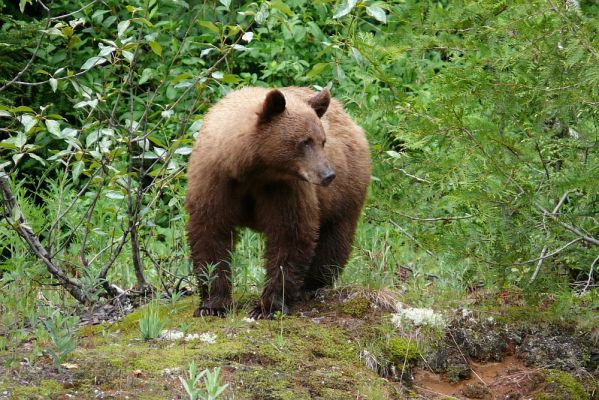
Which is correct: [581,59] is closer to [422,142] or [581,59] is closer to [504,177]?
[504,177]

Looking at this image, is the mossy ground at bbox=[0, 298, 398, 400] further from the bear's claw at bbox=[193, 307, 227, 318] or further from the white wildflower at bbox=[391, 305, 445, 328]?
the white wildflower at bbox=[391, 305, 445, 328]

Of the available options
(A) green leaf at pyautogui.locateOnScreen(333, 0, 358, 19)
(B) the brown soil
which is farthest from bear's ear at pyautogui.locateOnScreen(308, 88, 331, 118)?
(B) the brown soil

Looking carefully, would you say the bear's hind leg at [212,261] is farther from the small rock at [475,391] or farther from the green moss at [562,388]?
the green moss at [562,388]

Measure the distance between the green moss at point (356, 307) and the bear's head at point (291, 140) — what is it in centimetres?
86

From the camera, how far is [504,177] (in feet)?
18.2

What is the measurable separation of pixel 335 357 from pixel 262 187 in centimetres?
140

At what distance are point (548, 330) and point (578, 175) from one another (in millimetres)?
1191

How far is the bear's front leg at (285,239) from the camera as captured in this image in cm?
625

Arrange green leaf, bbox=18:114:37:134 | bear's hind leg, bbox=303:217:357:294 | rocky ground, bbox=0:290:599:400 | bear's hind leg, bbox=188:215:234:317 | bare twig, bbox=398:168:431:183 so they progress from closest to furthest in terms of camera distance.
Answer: rocky ground, bbox=0:290:599:400 → green leaf, bbox=18:114:37:134 → bear's hind leg, bbox=188:215:234:317 → bare twig, bbox=398:168:431:183 → bear's hind leg, bbox=303:217:357:294

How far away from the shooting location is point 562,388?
5.59 metres

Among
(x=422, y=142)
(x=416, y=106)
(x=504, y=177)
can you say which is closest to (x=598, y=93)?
(x=504, y=177)

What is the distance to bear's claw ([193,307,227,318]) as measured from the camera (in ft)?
20.1

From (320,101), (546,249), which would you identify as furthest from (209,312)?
(546,249)

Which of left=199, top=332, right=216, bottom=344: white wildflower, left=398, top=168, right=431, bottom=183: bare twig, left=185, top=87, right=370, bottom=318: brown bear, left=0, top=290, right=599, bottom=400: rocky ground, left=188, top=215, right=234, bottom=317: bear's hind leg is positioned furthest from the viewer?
left=398, top=168, right=431, bottom=183: bare twig
